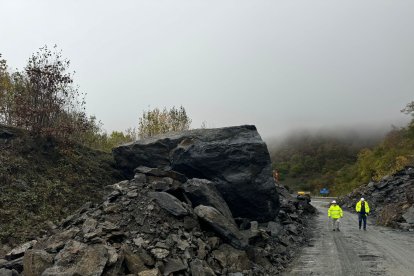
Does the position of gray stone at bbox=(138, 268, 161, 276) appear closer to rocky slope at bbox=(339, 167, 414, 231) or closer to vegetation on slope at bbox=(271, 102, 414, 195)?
rocky slope at bbox=(339, 167, 414, 231)

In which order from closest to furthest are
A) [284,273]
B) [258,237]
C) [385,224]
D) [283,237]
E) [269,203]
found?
[284,273]
[258,237]
[283,237]
[269,203]
[385,224]

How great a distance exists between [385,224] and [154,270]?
22.8 meters

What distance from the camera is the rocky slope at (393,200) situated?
26672 mm

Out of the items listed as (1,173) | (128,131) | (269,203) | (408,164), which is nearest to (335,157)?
(408,164)

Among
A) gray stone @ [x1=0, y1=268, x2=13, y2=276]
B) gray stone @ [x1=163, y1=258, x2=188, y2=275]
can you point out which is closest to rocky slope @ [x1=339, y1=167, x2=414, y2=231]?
gray stone @ [x1=163, y1=258, x2=188, y2=275]

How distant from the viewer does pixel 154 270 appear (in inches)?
403

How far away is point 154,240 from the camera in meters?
11.9

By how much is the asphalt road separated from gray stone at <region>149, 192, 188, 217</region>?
455cm

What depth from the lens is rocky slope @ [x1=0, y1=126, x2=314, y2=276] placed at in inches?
384

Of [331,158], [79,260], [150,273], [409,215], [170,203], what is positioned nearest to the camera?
[79,260]

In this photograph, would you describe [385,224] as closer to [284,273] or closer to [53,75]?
[284,273]

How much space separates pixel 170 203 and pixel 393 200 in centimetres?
2973

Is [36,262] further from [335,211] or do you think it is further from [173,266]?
[335,211]

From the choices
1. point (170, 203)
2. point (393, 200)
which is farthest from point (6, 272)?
point (393, 200)
